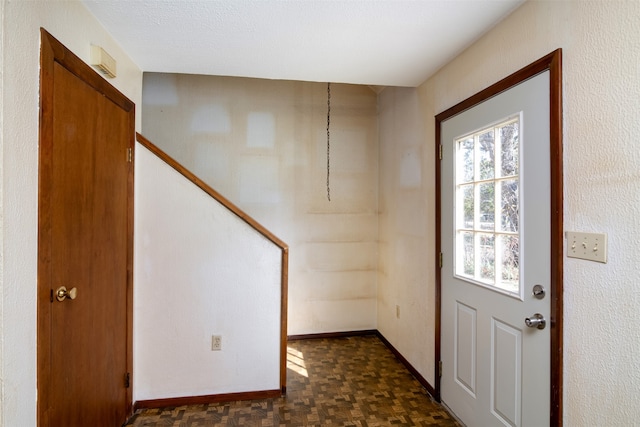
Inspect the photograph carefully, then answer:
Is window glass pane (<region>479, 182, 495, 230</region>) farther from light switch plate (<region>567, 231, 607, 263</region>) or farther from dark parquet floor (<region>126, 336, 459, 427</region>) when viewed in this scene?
dark parquet floor (<region>126, 336, 459, 427</region>)

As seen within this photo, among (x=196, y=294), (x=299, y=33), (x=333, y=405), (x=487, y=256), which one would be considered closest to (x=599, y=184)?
(x=487, y=256)

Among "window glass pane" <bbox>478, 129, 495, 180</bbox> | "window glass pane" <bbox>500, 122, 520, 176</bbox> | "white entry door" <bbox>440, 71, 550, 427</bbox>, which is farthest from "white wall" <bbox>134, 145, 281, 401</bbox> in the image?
"window glass pane" <bbox>500, 122, 520, 176</bbox>

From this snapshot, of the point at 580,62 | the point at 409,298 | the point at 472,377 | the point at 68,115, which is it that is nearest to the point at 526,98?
the point at 580,62

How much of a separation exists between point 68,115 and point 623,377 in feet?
7.70

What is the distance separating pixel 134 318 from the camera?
89.4 inches

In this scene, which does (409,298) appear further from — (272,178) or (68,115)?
(68,115)

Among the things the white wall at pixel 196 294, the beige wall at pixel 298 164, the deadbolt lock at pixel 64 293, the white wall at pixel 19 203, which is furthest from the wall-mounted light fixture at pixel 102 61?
the beige wall at pixel 298 164

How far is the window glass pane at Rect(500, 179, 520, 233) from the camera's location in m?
1.65

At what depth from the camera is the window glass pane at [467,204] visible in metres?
2.01

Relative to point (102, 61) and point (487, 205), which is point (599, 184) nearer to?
point (487, 205)

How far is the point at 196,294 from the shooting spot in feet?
7.72

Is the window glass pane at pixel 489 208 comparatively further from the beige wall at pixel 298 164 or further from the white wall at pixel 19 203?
the white wall at pixel 19 203

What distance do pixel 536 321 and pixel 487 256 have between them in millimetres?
438

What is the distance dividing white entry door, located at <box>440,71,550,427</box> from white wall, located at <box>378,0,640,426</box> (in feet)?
0.37
